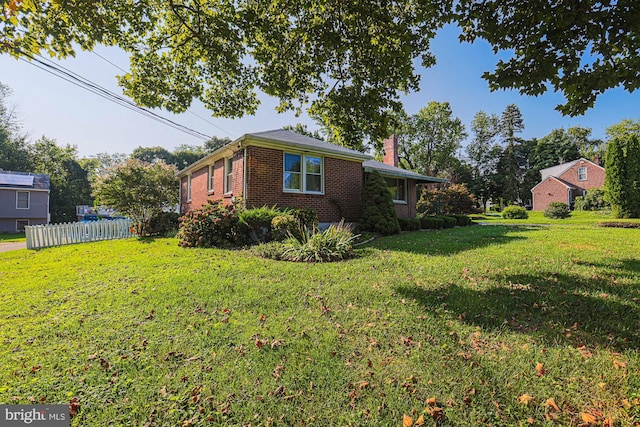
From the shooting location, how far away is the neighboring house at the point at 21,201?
24.5m

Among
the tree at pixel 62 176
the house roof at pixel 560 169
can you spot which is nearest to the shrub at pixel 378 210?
the house roof at pixel 560 169

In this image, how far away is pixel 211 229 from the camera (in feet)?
30.8

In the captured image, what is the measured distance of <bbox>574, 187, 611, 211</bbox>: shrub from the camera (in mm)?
27708

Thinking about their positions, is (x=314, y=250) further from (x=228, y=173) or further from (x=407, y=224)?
(x=407, y=224)

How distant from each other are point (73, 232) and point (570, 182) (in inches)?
1941

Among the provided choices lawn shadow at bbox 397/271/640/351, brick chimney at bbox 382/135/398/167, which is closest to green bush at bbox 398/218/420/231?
brick chimney at bbox 382/135/398/167

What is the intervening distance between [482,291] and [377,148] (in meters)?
3.59

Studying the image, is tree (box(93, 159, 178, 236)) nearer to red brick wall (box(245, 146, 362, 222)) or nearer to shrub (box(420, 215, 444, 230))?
red brick wall (box(245, 146, 362, 222))

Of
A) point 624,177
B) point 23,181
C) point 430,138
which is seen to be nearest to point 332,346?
point 624,177

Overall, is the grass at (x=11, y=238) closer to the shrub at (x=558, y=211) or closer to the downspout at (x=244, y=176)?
the downspout at (x=244, y=176)

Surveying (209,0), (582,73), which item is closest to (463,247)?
(582,73)

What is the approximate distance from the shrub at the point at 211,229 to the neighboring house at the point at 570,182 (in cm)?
4098

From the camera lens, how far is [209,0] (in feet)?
21.0

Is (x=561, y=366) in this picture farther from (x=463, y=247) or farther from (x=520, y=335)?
(x=463, y=247)
